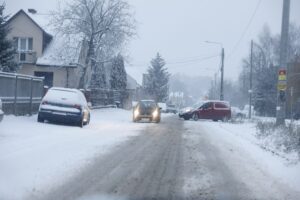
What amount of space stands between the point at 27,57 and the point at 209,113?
720 inches

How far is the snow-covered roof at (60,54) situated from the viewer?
4556 cm

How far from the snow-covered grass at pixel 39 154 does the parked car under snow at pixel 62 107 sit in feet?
6.06

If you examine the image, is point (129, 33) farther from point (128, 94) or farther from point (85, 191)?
point (85, 191)

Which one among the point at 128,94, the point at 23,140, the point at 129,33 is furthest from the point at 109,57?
the point at 23,140

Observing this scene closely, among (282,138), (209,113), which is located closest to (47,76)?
(209,113)

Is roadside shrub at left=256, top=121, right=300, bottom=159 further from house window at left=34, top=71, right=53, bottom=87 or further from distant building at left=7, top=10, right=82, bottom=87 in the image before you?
house window at left=34, top=71, right=53, bottom=87

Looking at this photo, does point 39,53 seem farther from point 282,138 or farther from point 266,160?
point 266,160

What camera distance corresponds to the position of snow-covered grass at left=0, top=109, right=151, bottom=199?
8.97m

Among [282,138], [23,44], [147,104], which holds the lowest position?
[282,138]

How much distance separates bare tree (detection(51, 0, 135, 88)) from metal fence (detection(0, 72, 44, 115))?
1717 cm

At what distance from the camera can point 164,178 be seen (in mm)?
10266

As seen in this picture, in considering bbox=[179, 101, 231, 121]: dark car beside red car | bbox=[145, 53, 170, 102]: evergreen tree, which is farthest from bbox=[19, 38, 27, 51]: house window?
bbox=[145, 53, 170, 102]: evergreen tree

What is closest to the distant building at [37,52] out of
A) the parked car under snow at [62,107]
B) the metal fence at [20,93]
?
the metal fence at [20,93]

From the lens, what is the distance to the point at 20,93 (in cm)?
2433
